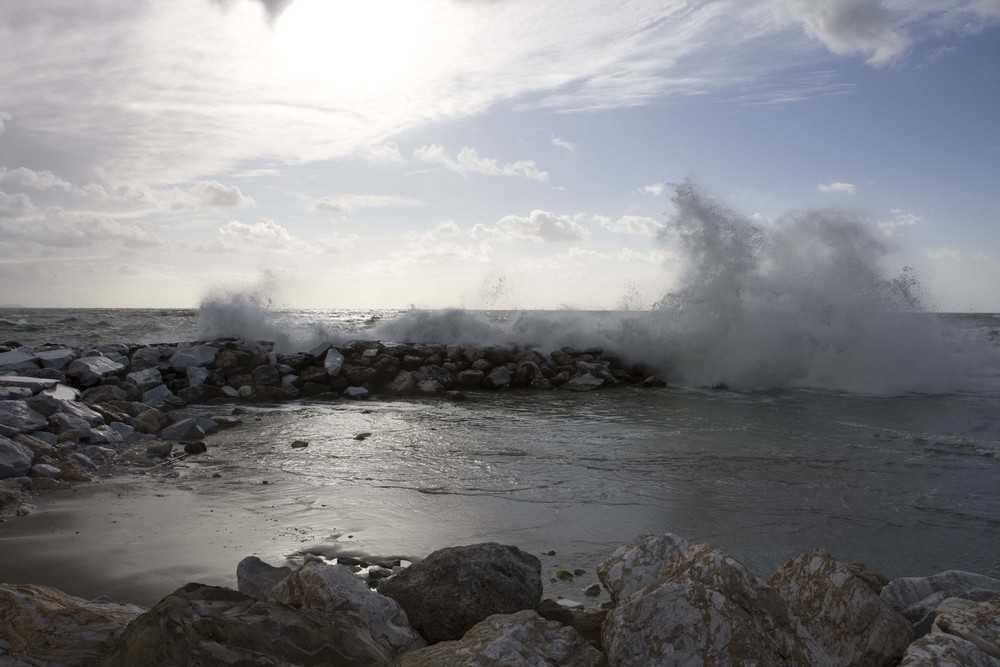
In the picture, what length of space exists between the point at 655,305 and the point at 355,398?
23.4 ft

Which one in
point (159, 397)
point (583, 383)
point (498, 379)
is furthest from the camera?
point (583, 383)

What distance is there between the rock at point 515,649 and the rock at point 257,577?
0.91 meters

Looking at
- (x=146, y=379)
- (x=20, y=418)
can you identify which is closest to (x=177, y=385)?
(x=146, y=379)

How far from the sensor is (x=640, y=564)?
10.2 ft

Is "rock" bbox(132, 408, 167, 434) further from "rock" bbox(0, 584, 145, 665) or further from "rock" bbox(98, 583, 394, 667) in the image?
"rock" bbox(98, 583, 394, 667)

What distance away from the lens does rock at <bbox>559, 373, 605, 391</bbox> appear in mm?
12267

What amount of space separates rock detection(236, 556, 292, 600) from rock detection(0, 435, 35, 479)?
352cm

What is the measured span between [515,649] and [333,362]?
402 inches

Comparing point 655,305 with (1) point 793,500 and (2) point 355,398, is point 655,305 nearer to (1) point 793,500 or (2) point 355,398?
(2) point 355,398

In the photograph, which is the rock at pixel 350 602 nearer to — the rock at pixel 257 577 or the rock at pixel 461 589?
the rock at pixel 461 589

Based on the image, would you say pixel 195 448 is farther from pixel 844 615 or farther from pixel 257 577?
pixel 844 615

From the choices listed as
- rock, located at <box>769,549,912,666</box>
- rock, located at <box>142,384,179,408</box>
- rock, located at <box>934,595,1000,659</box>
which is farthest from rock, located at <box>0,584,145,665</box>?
rock, located at <box>142,384,179,408</box>

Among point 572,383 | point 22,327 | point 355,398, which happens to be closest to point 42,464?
point 355,398

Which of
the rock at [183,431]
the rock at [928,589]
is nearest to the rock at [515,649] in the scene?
the rock at [928,589]
